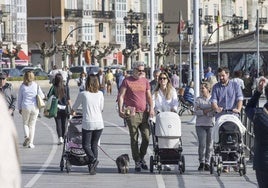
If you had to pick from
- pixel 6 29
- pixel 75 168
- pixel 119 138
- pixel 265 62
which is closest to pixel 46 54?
pixel 6 29

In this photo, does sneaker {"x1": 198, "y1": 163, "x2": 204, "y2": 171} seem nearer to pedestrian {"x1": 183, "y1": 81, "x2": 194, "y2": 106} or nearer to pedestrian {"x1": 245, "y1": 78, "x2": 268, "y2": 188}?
pedestrian {"x1": 245, "y1": 78, "x2": 268, "y2": 188}

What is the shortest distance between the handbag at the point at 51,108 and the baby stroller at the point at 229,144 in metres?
6.60

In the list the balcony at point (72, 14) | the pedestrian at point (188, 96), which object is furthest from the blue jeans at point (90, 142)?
the balcony at point (72, 14)

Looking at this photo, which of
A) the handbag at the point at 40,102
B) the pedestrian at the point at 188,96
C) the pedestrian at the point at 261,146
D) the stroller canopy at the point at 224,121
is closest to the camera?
the pedestrian at the point at 261,146

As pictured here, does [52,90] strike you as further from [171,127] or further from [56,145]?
[171,127]

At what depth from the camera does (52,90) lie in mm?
21969

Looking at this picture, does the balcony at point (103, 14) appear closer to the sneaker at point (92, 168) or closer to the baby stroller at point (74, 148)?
the baby stroller at point (74, 148)

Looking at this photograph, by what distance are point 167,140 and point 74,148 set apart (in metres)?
1.55

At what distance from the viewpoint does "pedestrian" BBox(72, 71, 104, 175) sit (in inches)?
604

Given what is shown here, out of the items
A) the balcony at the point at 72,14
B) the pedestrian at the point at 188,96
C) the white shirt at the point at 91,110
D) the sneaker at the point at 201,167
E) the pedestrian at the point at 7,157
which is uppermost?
the balcony at the point at 72,14

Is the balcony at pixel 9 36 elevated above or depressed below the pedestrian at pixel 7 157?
below

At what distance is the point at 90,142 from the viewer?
51.0 ft

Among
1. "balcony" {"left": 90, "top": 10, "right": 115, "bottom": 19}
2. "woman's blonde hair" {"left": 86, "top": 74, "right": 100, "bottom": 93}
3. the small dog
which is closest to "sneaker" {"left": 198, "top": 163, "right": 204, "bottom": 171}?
the small dog

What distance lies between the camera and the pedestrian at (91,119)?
50.3 ft
